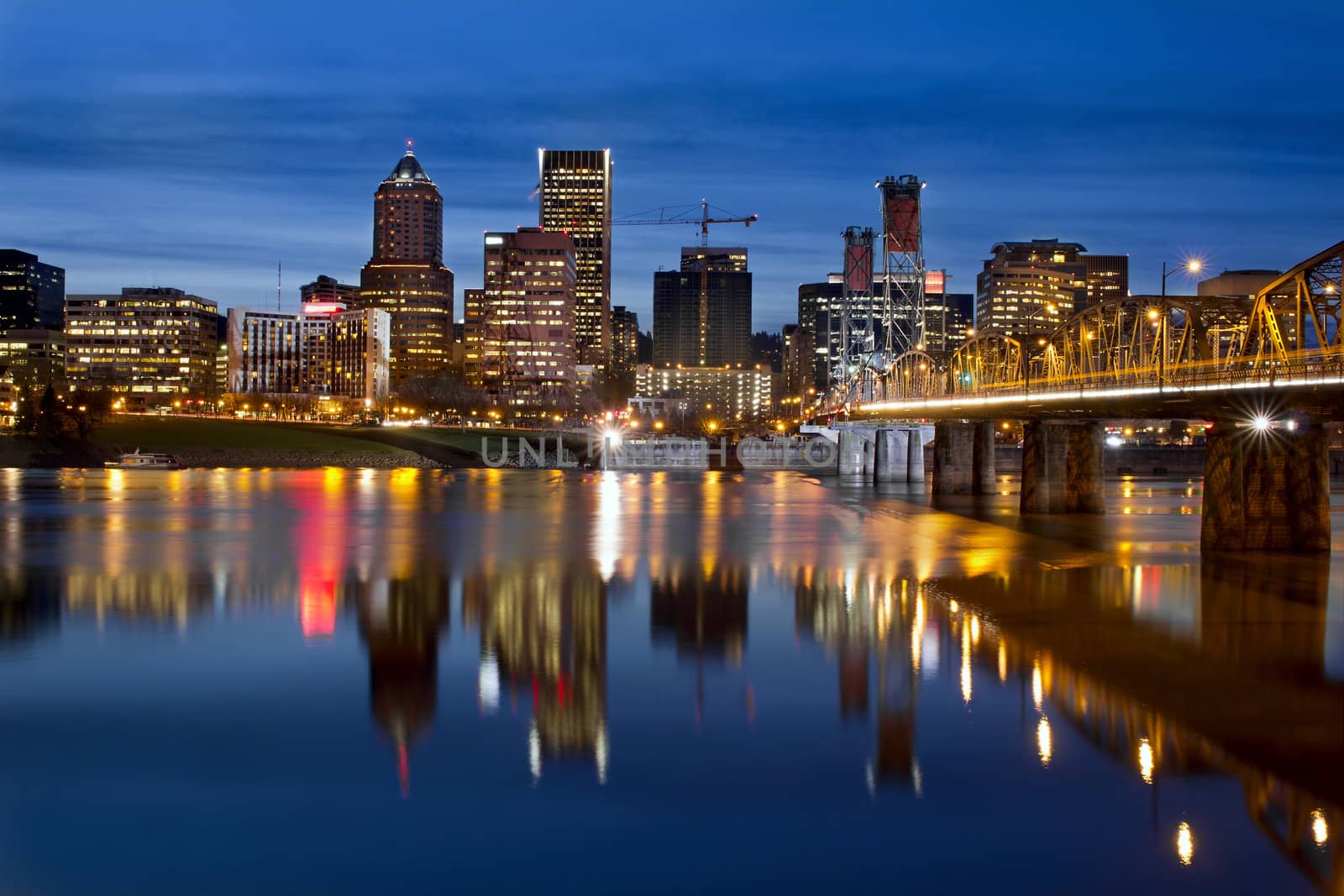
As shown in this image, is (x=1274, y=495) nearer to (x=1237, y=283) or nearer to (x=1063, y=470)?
(x=1063, y=470)

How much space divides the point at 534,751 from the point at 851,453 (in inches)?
4218

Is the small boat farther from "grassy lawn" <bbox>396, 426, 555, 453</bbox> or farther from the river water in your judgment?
the river water

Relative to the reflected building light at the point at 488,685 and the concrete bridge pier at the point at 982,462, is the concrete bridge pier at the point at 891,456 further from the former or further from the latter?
the reflected building light at the point at 488,685

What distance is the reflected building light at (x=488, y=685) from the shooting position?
17453 millimetres

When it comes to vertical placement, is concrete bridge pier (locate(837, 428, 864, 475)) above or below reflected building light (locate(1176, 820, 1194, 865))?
above

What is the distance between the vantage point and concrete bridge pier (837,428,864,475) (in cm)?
11888

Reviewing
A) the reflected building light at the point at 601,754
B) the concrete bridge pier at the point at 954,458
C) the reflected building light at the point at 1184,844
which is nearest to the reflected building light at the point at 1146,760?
the reflected building light at the point at 1184,844

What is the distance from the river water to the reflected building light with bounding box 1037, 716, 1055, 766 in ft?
0.37

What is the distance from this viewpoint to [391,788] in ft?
45.2

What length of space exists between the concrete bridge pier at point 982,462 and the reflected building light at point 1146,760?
6790cm

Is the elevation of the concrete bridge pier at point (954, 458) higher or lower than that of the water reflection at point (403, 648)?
higher

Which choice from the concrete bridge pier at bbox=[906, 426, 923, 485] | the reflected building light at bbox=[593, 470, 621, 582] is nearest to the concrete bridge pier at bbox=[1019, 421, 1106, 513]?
the reflected building light at bbox=[593, 470, 621, 582]

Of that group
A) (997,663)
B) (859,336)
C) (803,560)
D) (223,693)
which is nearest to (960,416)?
(803,560)

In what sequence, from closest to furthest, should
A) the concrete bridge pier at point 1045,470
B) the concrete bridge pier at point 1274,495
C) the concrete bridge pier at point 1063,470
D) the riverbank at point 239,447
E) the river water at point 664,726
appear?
1. the river water at point 664,726
2. the concrete bridge pier at point 1274,495
3. the concrete bridge pier at point 1063,470
4. the concrete bridge pier at point 1045,470
5. the riverbank at point 239,447
